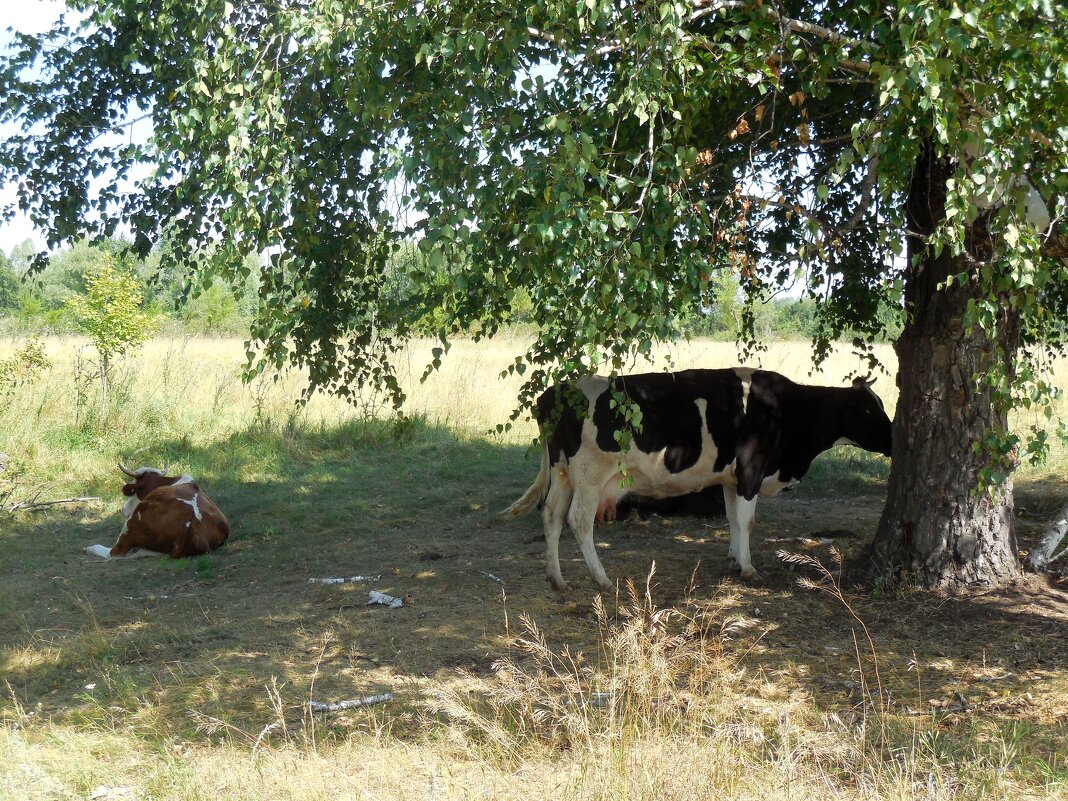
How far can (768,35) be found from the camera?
510 cm

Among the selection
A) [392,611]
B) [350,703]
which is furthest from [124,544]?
[350,703]

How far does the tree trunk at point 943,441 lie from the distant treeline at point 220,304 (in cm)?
55

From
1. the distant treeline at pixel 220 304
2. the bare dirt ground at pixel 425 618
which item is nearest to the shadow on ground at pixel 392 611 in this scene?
the bare dirt ground at pixel 425 618

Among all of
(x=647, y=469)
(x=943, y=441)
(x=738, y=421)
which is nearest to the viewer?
(x=943, y=441)

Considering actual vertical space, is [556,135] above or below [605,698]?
above

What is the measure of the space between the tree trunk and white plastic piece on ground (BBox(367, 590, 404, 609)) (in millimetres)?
3605

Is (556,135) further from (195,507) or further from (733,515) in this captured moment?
(195,507)

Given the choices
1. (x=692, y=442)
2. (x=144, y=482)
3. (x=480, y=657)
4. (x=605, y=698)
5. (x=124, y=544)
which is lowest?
(x=124, y=544)

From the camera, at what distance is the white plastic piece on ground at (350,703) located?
17.7 ft

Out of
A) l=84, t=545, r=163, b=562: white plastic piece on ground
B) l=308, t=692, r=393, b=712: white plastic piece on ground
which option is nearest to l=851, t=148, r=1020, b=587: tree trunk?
l=308, t=692, r=393, b=712: white plastic piece on ground

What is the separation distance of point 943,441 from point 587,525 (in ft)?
9.05

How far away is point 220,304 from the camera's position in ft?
103

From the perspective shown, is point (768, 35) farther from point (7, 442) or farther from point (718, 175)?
point (7, 442)

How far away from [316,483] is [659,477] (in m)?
5.60
